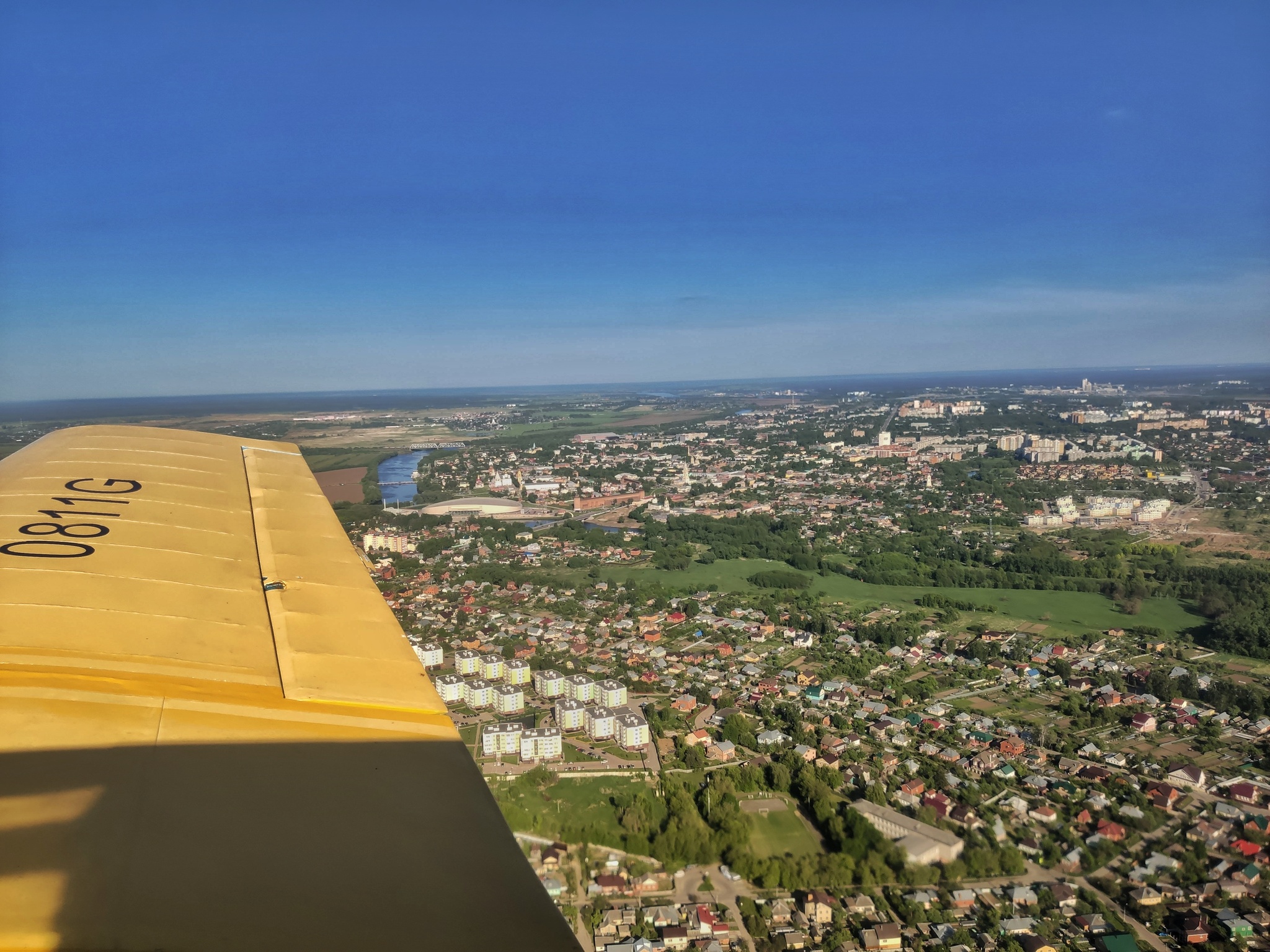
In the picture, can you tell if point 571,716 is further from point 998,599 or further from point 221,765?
point 998,599

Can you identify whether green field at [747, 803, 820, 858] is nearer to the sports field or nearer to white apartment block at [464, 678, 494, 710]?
the sports field

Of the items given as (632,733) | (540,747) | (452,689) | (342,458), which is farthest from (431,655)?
(342,458)

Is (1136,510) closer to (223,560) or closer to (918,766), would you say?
(918,766)

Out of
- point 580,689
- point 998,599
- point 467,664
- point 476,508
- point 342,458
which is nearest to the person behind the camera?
point 580,689

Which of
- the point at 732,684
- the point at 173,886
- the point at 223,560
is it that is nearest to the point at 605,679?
the point at 732,684

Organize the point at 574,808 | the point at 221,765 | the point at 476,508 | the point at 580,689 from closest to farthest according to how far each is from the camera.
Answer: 1. the point at 221,765
2. the point at 574,808
3. the point at 580,689
4. the point at 476,508

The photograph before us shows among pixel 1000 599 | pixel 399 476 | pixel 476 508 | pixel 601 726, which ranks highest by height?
pixel 399 476

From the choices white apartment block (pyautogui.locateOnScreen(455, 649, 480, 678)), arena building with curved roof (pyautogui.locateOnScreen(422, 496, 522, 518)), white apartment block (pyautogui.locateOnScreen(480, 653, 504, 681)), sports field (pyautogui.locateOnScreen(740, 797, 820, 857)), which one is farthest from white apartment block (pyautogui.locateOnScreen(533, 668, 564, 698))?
arena building with curved roof (pyautogui.locateOnScreen(422, 496, 522, 518))
